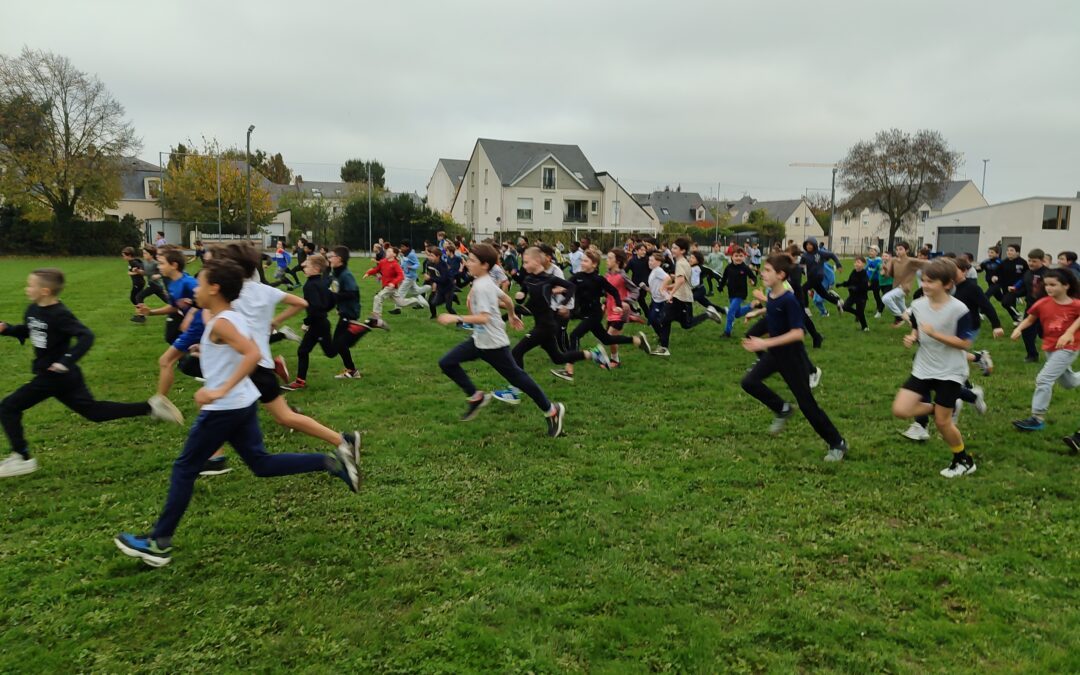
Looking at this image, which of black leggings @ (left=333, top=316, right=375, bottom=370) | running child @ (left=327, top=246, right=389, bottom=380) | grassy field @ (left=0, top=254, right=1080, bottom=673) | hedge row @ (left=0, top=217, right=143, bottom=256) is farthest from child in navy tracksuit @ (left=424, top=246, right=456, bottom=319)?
hedge row @ (left=0, top=217, right=143, bottom=256)

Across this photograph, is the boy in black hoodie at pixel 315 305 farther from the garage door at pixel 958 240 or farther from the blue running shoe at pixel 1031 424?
the garage door at pixel 958 240

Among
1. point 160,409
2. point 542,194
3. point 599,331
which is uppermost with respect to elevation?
point 542,194

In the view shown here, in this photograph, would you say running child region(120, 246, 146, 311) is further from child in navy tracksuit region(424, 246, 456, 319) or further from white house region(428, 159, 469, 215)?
white house region(428, 159, 469, 215)

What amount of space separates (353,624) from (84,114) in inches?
1869

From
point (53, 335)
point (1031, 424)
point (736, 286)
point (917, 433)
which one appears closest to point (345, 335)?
point (53, 335)

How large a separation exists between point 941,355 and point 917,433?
54.8 inches

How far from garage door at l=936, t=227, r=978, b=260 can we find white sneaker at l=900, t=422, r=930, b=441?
52.5 metres

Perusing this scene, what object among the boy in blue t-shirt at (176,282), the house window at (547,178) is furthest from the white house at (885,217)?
the boy in blue t-shirt at (176,282)

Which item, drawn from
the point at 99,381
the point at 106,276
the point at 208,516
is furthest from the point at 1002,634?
the point at 106,276

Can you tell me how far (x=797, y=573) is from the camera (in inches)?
163

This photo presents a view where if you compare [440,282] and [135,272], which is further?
[440,282]

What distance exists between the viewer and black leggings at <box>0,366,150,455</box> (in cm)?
558

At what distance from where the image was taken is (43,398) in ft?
18.4

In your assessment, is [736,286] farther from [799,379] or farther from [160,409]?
[160,409]
